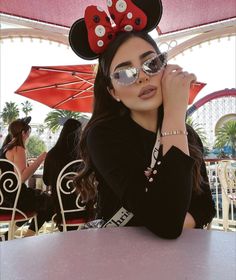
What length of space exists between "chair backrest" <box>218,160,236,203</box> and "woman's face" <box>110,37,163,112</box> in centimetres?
273

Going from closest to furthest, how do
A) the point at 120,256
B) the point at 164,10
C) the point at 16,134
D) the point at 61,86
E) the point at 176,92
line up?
the point at 120,256, the point at 176,92, the point at 16,134, the point at 164,10, the point at 61,86

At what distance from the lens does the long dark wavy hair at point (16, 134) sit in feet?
8.94

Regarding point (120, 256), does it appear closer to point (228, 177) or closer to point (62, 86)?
point (228, 177)

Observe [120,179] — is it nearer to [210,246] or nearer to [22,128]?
[210,246]

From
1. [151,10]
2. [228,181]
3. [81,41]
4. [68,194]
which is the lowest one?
[228,181]

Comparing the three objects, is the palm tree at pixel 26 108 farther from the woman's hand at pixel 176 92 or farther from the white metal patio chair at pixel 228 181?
the woman's hand at pixel 176 92

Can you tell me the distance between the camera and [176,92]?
0.78 meters

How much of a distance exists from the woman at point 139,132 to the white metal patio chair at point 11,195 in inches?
54.8

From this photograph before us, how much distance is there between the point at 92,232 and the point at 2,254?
21 centimetres

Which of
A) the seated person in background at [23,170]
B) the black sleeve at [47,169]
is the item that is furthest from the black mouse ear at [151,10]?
the seated person in background at [23,170]

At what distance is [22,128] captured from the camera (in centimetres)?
284

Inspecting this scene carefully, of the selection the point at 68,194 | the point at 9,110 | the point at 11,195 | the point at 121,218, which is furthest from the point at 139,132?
the point at 9,110

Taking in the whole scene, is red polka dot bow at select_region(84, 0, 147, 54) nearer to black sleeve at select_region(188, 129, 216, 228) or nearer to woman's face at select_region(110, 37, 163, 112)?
woman's face at select_region(110, 37, 163, 112)

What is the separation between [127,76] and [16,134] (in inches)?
87.3
